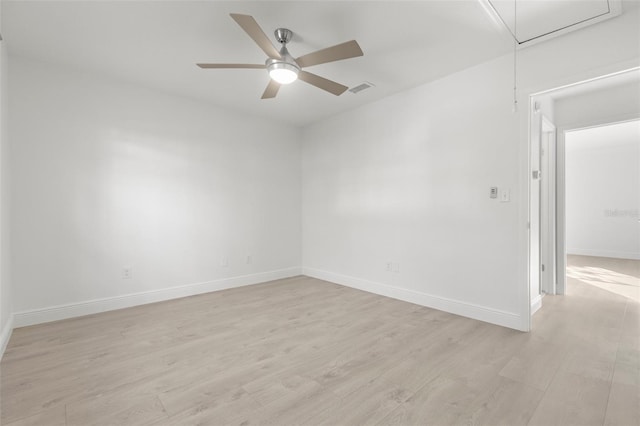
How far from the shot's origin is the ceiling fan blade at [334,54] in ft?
6.61

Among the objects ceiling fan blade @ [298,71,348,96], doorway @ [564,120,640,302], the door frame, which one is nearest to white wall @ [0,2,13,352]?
ceiling fan blade @ [298,71,348,96]

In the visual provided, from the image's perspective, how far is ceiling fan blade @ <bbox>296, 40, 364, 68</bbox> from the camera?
2.02m

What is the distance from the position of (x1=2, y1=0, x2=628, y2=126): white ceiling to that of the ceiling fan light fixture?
1.03 ft

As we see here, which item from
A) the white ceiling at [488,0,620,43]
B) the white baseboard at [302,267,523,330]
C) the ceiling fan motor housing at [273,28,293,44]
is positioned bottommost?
the white baseboard at [302,267,523,330]

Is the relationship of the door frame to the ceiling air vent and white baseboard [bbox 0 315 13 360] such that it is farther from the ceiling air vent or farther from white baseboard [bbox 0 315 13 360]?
white baseboard [bbox 0 315 13 360]

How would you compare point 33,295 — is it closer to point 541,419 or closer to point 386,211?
point 386,211

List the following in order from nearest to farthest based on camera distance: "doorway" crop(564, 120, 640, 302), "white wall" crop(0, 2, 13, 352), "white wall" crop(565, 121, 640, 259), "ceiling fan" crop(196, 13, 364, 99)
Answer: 1. "ceiling fan" crop(196, 13, 364, 99)
2. "white wall" crop(0, 2, 13, 352)
3. "doorway" crop(564, 120, 640, 302)
4. "white wall" crop(565, 121, 640, 259)

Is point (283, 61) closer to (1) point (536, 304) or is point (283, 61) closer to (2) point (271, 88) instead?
(2) point (271, 88)

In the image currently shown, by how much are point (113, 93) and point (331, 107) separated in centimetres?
270

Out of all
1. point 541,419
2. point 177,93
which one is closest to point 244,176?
point 177,93

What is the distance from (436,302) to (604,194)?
668 cm

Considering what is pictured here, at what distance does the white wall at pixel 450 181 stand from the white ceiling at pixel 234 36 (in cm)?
39

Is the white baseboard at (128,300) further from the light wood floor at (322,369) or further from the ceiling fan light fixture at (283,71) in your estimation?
the ceiling fan light fixture at (283,71)

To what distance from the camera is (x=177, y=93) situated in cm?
375
